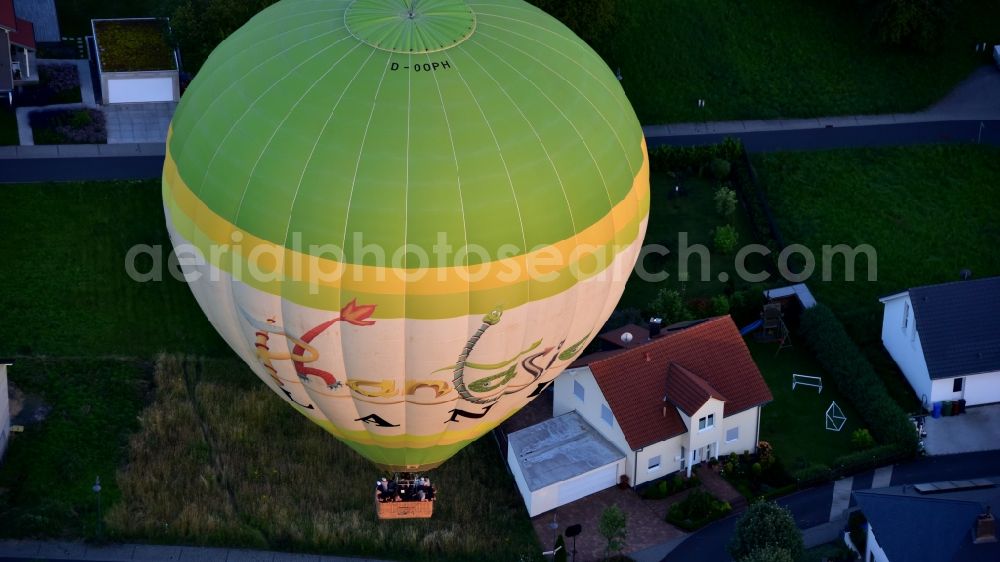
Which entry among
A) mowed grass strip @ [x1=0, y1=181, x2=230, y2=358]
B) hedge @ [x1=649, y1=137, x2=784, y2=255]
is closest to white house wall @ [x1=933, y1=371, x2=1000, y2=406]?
hedge @ [x1=649, y1=137, x2=784, y2=255]

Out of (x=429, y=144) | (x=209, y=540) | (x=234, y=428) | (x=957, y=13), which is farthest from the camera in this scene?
(x=957, y=13)

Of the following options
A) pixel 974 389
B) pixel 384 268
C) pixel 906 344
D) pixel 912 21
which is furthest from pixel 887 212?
pixel 384 268

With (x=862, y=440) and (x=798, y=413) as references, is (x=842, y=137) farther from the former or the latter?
(x=862, y=440)

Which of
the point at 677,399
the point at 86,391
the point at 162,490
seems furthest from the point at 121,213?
the point at 677,399

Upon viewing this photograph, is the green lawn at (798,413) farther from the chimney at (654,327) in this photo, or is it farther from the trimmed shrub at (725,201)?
the trimmed shrub at (725,201)

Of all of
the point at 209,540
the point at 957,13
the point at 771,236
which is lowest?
the point at 209,540

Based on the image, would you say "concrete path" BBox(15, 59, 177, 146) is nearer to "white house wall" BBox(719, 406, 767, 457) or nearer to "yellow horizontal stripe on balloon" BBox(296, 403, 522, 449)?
"yellow horizontal stripe on balloon" BBox(296, 403, 522, 449)

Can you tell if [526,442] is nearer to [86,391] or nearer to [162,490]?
[162,490]
